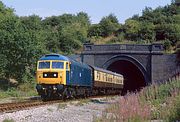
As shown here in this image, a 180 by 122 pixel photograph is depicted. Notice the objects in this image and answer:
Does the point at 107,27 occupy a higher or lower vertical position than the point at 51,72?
higher

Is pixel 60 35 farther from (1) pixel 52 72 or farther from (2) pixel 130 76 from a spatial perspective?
(1) pixel 52 72

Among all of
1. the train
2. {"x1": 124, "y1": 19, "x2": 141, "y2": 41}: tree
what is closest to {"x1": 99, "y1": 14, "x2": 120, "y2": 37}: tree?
{"x1": 124, "y1": 19, "x2": 141, "y2": 41}: tree

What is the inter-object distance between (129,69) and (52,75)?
48.1 metres

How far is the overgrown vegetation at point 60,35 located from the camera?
144ft

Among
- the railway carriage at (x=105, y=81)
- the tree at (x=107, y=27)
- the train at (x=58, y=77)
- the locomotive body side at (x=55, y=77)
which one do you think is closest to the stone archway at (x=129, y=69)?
the railway carriage at (x=105, y=81)

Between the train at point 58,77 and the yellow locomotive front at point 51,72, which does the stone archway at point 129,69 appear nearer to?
the train at point 58,77

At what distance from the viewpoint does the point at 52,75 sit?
2684 cm

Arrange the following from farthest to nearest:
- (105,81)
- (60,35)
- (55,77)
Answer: (60,35) < (105,81) < (55,77)

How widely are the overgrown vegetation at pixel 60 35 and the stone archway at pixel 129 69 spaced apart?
4.60 meters

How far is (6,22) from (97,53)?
58.6 feet

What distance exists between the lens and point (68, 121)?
15.5 m

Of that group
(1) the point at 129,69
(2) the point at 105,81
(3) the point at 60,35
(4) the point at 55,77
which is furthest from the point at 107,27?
(4) the point at 55,77

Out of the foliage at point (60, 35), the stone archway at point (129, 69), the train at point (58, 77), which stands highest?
the foliage at point (60, 35)

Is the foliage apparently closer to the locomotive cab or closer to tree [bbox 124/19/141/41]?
tree [bbox 124/19/141/41]
